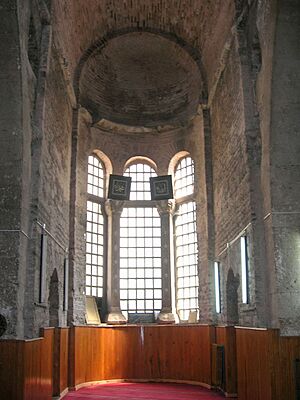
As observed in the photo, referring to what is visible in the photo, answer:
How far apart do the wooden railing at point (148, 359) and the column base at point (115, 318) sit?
1550 millimetres

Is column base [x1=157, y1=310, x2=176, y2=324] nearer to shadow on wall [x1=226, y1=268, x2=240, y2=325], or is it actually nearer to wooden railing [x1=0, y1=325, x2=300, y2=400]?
wooden railing [x1=0, y1=325, x2=300, y2=400]

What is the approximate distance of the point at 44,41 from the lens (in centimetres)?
Result: 1145

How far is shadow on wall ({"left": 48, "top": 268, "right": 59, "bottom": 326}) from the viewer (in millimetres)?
12695

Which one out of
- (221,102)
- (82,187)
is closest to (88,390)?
(82,187)

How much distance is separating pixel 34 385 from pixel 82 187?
845 centimetres

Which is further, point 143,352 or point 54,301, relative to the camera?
point 143,352

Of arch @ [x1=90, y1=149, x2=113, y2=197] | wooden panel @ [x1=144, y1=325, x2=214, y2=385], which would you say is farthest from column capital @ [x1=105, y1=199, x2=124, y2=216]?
wooden panel @ [x1=144, y1=325, x2=214, y2=385]

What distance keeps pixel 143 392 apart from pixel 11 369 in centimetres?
538

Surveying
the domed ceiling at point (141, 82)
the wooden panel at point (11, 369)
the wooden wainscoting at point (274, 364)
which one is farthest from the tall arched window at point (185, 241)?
the wooden panel at point (11, 369)

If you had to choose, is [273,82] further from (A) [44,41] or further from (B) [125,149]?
(B) [125,149]

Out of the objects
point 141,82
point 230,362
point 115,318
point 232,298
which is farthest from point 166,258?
point 230,362

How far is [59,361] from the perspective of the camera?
11484 millimetres

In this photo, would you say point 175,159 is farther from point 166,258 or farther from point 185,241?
point 166,258

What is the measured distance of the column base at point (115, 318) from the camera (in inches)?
642
